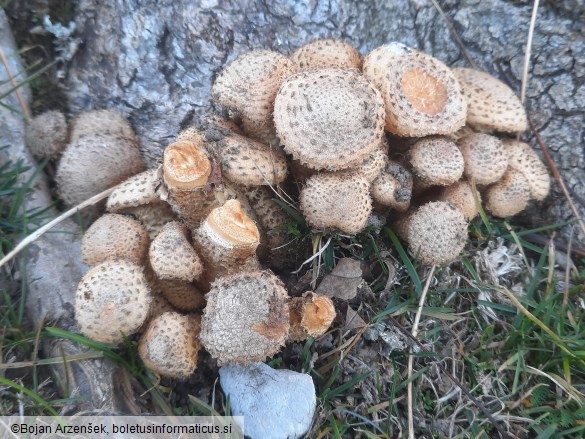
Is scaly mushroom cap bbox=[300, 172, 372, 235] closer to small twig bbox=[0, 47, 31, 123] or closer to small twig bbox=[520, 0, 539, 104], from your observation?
small twig bbox=[520, 0, 539, 104]

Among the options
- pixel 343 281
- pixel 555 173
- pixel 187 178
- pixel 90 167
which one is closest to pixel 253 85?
pixel 187 178

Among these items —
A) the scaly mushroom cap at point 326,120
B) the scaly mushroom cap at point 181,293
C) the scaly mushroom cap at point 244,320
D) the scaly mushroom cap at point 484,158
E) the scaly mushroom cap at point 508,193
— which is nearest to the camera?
the scaly mushroom cap at point 244,320

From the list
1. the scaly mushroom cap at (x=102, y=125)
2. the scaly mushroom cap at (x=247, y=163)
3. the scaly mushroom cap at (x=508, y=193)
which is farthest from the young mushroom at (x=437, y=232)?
the scaly mushroom cap at (x=102, y=125)

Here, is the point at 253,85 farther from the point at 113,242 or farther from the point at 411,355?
the point at 411,355

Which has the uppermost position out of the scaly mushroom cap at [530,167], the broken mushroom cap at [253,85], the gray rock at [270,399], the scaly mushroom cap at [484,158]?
the broken mushroom cap at [253,85]

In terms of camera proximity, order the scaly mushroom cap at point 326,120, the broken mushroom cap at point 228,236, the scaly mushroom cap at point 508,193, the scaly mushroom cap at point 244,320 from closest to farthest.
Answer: the scaly mushroom cap at point 244,320 < the broken mushroom cap at point 228,236 < the scaly mushroom cap at point 326,120 < the scaly mushroom cap at point 508,193

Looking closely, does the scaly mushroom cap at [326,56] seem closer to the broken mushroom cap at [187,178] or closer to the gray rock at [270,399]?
the broken mushroom cap at [187,178]

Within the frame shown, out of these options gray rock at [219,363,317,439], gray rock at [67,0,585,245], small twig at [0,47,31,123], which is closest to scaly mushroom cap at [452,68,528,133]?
gray rock at [67,0,585,245]
